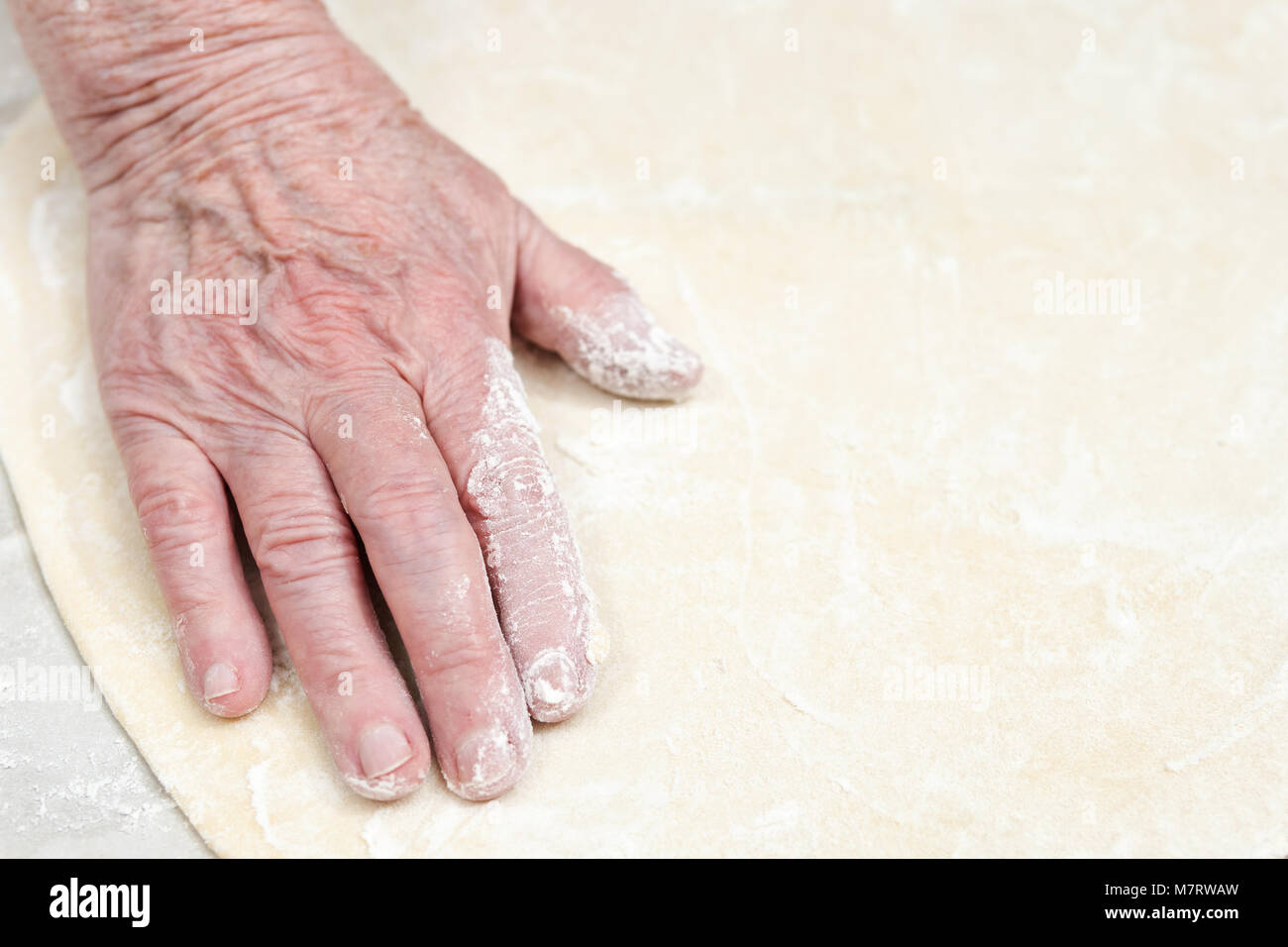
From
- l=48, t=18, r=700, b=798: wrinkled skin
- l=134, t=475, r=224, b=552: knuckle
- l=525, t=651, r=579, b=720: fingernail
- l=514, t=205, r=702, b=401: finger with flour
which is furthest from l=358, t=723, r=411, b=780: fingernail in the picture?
l=514, t=205, r=702, b=401: finger with flour

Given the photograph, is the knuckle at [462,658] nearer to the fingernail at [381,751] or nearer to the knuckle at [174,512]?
the fingernail at [381,751]

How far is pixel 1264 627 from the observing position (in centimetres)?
133

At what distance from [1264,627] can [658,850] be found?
789mm

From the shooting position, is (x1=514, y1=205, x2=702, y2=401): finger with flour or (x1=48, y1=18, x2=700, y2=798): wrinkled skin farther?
(x1=514, y1=205, x2=702, y2=401): finger with flour

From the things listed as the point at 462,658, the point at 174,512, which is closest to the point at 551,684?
the point at 462,658

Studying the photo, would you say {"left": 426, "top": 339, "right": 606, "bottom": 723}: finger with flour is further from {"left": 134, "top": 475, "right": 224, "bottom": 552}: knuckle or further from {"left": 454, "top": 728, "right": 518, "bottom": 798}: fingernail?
{"left": 134, "top": 475, "right": 224, "bottom": 552}: knuckle

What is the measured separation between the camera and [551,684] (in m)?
1.22

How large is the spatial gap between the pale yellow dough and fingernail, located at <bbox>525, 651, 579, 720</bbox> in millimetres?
52

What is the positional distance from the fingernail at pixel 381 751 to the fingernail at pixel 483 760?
60mm

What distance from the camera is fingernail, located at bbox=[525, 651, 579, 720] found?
1221mm

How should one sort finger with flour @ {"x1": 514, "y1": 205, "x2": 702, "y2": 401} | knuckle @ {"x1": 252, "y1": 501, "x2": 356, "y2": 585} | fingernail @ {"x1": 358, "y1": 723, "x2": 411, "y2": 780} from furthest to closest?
1. finger with flour @ {"x1": 514, "y1": 205, "x2": 702, "y2": 401}
2. knuckle @ {"x1": 252, "y1": 501, "x2": 356, "y2": 585}
3. fingernail @ {"x1": 358, "y1": 723, "x2": 411, "y2": 780}

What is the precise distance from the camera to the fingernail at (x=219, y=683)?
4.07 ft

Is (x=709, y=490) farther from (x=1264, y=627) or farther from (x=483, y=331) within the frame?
(x=1264, y=627)

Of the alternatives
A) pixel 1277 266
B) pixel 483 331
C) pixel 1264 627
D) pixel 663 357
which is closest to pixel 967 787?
pixel 1264 627
